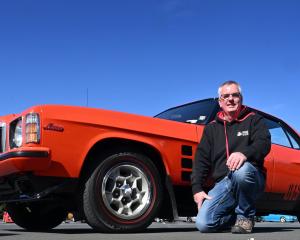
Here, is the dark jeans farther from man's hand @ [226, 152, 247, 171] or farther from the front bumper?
the front bumper

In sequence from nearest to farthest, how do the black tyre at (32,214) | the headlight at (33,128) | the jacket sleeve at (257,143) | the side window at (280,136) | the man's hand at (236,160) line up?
the man's hand at (236,160)
the jacket sleeve at (257,143)
the headlight at (33,128)
the black tyre at (32,214)
the side window at (280,136)

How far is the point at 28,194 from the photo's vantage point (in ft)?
14.0

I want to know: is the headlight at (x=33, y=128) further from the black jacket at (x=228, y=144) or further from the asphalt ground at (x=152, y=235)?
the black jacket at (x=228, y=144)

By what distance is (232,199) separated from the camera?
4.16 metres

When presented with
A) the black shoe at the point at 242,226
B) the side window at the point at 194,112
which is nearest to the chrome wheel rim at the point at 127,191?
the black shoe at the point at 242,226

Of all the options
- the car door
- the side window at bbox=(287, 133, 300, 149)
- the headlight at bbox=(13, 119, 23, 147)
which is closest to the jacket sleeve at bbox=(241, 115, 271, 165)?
the car door

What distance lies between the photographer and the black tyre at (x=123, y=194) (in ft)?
13.6

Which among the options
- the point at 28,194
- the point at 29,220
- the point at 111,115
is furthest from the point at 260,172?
the point at 29,220

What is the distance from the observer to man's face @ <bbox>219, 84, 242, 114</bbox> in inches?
164

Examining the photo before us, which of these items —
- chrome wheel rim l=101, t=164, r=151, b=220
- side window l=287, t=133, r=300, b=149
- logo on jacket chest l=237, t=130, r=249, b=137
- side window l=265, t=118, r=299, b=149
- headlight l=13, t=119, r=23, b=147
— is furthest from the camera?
side window l=287, t=133, r=300, b=149

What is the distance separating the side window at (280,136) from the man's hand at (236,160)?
2112mm

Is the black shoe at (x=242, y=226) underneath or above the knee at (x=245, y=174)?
underneath

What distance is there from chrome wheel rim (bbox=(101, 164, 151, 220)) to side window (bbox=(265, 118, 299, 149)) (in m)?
2.14

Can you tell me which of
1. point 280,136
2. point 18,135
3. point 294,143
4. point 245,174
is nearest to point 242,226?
point 245,174
